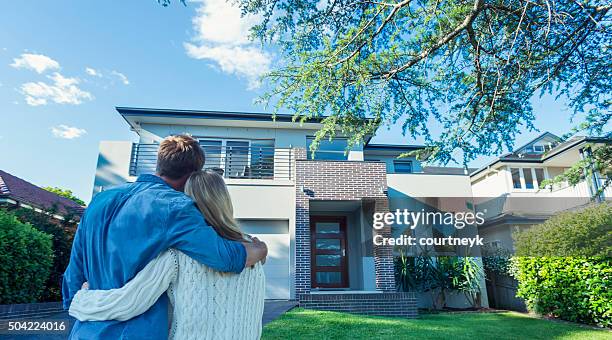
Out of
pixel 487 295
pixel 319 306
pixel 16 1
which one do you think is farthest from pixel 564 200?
pixel 16 1

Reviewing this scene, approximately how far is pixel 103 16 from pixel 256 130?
6.10 metres

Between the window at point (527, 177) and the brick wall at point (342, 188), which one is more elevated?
the window at point (527, 177)

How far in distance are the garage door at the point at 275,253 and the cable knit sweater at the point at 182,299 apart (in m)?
9.39

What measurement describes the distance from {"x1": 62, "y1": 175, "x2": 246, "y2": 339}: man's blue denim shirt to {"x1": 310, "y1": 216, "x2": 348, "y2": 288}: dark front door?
11.1 m

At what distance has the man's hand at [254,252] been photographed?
54.0 inches

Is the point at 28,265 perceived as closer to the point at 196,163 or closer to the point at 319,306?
the point at 319,306

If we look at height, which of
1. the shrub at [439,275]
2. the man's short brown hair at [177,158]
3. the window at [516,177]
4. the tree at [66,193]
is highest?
the tree at [66,193]

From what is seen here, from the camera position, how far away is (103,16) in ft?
24.4

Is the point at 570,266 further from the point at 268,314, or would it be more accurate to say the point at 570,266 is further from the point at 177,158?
the point at 177,158

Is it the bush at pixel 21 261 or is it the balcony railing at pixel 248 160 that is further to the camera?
the balcony railing at pixel 248 160

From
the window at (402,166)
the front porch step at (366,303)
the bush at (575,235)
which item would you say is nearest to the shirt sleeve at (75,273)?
the front porch step at (366,303)

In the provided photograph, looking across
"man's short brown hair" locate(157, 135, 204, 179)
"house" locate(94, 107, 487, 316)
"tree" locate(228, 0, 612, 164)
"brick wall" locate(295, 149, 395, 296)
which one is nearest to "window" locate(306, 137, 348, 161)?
"house" locate(94, 107, 487, 316)

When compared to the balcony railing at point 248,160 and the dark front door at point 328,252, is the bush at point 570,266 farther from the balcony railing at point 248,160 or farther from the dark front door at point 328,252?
the balcony railing at point 248,160

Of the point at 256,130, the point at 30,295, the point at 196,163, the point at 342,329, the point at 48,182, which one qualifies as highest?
the point at 48,182
